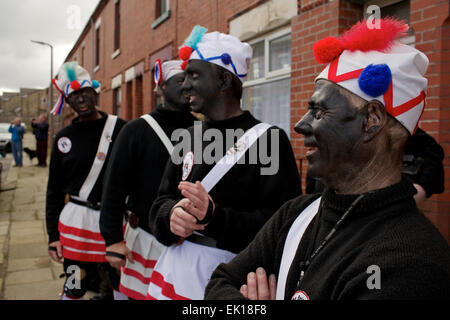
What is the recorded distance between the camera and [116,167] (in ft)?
→ 8.91

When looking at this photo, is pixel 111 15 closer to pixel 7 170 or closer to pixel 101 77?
pixel 101 77

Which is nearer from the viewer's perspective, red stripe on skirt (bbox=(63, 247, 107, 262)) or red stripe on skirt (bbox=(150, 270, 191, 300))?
red stripe on skirt (bbox=(150, 270, 191, 300))

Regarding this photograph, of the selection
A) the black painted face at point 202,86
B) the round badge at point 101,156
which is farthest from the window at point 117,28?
the black painted face at point 202,86

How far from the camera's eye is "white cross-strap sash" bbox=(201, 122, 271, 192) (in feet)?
6.66

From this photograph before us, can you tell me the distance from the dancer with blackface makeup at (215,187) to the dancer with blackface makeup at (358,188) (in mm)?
494

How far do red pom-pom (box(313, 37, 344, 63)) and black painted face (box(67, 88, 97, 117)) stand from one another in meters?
2.69

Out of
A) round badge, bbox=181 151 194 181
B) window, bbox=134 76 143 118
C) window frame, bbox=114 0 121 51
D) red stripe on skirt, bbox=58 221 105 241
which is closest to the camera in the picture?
round badge, bbox=181 151 194 181

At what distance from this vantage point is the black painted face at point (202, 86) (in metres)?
2.27

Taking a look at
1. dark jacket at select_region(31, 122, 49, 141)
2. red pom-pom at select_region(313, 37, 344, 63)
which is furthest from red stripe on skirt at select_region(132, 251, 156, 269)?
dark jacket at select_region(31, 122, 49, 141)

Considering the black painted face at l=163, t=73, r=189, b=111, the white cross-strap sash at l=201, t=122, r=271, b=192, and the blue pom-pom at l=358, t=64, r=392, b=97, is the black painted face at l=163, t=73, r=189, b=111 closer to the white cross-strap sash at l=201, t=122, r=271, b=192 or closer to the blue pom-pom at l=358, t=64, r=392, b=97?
the white cross-strap sash at l=201, t=122, r=271, b=192

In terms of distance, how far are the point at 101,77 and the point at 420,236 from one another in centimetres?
1731

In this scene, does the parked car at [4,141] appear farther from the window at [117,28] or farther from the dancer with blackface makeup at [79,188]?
the dancer with blackface makeup at [79,188]

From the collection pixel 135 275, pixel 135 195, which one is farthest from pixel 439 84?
pixel 135 275

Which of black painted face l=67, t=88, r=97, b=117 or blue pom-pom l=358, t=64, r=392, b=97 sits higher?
black painted face l=67, t=88, r=97, b=117
